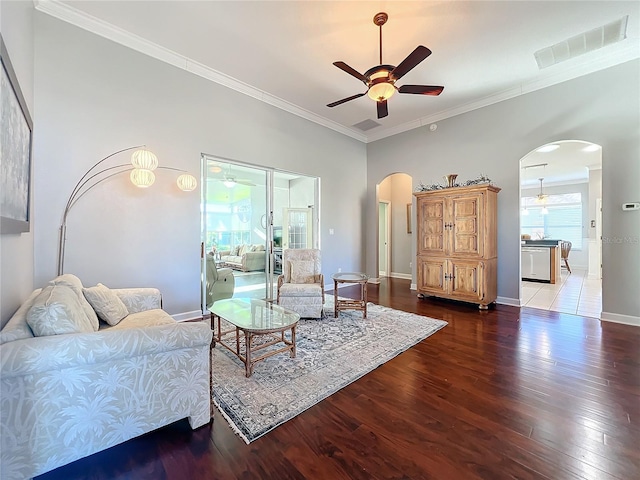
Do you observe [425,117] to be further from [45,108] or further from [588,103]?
[45,108]

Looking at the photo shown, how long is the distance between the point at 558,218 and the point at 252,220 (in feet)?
36.2

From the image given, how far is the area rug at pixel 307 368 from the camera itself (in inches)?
73.3

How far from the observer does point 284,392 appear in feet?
6.82

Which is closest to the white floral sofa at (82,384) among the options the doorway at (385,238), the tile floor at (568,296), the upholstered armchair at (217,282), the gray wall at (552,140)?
the upholstered armchair at (217,282)

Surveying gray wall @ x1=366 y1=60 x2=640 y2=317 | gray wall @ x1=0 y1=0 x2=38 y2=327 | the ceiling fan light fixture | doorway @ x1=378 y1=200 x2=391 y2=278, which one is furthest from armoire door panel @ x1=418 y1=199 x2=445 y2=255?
gray wall @ x1=0 y1=0 x2=38 y2=327

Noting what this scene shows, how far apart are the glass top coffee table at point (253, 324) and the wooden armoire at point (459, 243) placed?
328 centimetres

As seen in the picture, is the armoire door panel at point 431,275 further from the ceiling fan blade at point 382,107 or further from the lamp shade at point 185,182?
the lamp shade at point 185,182

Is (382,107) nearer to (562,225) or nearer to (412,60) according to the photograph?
(412,60)

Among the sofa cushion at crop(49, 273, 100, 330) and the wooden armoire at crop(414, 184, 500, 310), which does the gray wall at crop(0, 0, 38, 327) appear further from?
the wooden armoire at crop(414, 184, 500, 310)

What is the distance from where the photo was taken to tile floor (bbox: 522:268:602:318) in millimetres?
4304

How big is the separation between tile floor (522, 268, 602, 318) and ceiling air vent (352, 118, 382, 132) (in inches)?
178

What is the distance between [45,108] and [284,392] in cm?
370

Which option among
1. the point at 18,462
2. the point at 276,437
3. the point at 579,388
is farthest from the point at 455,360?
the point at 18,462

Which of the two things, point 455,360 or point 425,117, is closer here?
point 455,360
